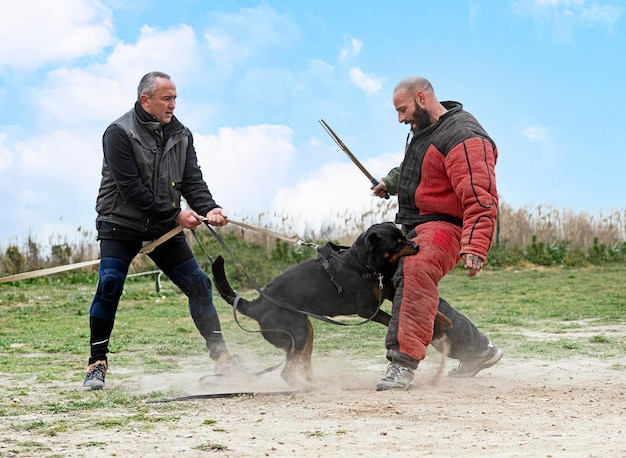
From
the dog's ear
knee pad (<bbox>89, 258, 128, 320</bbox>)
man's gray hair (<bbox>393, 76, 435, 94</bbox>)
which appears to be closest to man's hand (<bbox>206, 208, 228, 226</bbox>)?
knee pad (<bbox>89, 258, 128, 320</bbox>)

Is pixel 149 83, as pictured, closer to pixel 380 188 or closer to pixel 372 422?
pixel 380 188

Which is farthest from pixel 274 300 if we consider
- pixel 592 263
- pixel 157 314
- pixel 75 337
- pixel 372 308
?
pixel 592 263

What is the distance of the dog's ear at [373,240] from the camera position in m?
5.55

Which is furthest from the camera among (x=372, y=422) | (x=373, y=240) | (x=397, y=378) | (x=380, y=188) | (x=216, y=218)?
(x=380, y=188)

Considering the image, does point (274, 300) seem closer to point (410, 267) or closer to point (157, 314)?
point (410, 267)

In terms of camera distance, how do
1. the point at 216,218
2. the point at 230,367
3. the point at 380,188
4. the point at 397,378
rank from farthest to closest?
the point at 380,188
the point at 230,367
the point at 216,218
the point at 397,378

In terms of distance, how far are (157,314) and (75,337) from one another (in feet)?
8.01

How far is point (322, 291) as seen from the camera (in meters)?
5.68

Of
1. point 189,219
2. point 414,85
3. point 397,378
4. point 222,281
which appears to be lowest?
point 397,378

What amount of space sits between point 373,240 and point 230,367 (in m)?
1.46

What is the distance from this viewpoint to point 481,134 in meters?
5.62

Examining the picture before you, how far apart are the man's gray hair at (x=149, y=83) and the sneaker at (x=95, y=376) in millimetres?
1935

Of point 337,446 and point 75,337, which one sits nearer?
point 337,446

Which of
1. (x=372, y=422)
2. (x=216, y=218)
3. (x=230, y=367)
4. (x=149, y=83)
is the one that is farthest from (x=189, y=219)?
(x=372, y=422)
